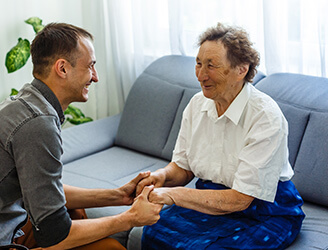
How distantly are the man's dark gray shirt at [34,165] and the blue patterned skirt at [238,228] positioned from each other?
18.7 inches

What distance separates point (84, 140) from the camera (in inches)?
128

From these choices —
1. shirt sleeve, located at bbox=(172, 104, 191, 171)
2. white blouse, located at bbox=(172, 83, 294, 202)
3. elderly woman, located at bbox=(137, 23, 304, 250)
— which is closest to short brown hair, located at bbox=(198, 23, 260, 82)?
elderly woman, located at bbox=(137, 23, 304, 250)

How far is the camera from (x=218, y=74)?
2.05 meters

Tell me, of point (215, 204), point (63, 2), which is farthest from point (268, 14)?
point (63, 2)

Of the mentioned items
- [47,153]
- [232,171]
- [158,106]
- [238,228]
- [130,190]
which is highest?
[47,153]

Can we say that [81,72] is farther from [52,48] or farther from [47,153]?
[47,153]

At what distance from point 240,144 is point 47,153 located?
2.65 ft

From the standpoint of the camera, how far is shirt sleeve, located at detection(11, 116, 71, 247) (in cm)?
164

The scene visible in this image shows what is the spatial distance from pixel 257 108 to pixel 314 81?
73 cm

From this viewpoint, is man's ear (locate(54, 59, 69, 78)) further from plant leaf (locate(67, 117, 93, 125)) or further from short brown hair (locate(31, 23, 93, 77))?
plant leaf (locate(67, 117, 93, 125))

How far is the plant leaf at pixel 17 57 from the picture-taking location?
3346mm

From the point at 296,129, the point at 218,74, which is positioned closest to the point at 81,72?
the point at 218,74

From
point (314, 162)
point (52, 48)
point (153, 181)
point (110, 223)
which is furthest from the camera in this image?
point (314, 162)

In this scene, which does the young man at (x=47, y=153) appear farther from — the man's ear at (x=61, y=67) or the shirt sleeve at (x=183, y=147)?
the shirt sleeve at (x=183, y=147)
